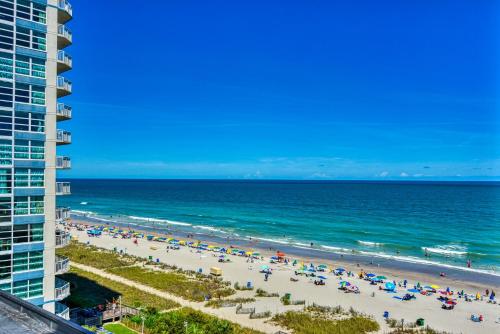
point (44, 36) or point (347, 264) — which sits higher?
point (44, 36)

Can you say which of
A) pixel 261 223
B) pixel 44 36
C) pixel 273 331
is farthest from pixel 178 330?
pixel 261 223

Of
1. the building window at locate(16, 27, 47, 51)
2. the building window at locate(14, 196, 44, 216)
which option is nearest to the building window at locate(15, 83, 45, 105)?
the building window at locate(16, 27, 47, 51)

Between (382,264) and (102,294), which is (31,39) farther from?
(382,264)

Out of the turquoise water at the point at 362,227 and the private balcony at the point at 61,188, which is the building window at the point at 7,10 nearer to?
the private balcony at the point at 61,188

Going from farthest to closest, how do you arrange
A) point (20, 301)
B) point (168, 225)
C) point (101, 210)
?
1. point (101, 210)
2. point (168, 225)
3. point (20, 301)

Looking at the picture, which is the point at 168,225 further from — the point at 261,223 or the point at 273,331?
the point at 273,331

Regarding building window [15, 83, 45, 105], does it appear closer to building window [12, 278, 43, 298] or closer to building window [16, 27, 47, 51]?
building window [16, 27, 47, 51]
